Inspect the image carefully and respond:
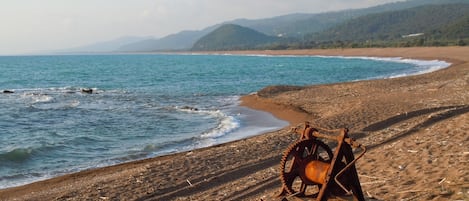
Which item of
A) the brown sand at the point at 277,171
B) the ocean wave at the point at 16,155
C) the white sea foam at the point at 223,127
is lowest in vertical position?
the white sea foam at the point at 223,127

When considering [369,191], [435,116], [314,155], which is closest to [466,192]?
[369,191]

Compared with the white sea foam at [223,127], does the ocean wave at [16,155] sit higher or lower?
higher

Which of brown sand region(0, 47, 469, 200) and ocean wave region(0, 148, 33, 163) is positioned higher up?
brown sand region(0, 47, 469, 200)

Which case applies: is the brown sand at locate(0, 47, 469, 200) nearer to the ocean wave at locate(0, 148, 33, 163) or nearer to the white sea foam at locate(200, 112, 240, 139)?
the ocean wave at locate(0, 148, 33, 163)

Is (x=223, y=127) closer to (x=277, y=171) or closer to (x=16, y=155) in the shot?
(x=16, y=155)

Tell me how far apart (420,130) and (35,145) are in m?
12.6

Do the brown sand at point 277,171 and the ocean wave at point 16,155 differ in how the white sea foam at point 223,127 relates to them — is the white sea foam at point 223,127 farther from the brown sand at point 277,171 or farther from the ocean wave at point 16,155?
the ocean wave at point 16,155

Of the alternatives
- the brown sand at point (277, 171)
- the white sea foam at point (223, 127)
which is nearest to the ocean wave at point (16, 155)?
the brown sand at point (277, 171)

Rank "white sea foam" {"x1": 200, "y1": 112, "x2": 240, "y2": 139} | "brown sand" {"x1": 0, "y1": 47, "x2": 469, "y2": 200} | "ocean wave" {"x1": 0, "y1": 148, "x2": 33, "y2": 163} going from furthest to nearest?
"white sea foam" {"x1": 200, "y1": 112, "x2": 240, "y2": 139} → "ocean wave" {"x1": 0, "y1": 148, "x2": 33, "y2": 163} → "brown sand" {"x1": 0, "y1": 47, "x2": 469, "y2": 200}

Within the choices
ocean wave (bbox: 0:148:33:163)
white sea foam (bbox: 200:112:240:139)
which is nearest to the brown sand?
ocean wave (bbox: 0:148:33:163)

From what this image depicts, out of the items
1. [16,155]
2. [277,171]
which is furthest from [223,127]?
[277,171]

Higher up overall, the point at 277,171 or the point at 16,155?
the point at 277,171

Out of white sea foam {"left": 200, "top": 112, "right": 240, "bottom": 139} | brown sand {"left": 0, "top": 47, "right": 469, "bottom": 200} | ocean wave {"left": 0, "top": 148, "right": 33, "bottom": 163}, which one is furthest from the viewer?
white sea foam {"left": 200, "top": 112, "right": 240, "bottom": 139}

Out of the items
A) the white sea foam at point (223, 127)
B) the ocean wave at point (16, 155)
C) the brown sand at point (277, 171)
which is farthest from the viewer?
the white sea foam at point (223, 127)
